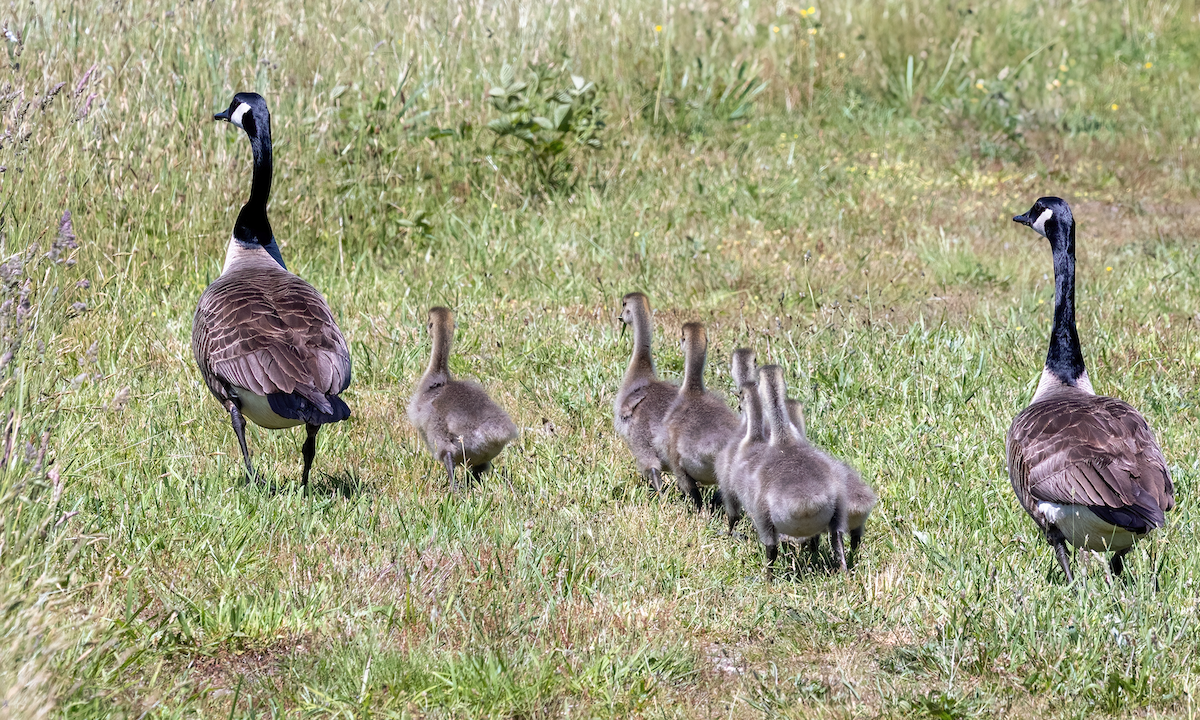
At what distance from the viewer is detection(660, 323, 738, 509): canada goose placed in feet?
19.9

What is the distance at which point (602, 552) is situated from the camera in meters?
5.56

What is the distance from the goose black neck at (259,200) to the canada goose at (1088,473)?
4496 mm

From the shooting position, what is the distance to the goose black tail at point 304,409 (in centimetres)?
575

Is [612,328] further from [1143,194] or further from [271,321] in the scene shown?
[1143,194]

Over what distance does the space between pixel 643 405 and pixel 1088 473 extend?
2410 millimetres

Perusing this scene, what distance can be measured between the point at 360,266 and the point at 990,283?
17.5 feet

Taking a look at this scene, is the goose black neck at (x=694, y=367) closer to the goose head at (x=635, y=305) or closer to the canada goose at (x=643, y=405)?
the canada goose at (x=643, y=405)

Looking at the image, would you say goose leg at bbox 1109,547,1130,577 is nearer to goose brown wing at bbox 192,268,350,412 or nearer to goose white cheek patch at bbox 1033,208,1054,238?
goose white cheek patch at bbox 1033,208,1054,238

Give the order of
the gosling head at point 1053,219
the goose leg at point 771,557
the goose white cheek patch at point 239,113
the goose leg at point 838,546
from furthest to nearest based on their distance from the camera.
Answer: the goose white cheek patch at point 239,113 → the gosling head at point 1053,219 → the goose leg at point 771,557 → the goose leg at point 838,546

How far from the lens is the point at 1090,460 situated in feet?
16.5

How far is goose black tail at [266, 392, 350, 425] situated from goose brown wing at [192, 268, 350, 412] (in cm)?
3

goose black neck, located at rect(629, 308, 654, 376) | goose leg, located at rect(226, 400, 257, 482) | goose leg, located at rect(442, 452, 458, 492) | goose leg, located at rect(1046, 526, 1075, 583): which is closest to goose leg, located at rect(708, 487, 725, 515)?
goose black neck, located at rect(629, 308, 654, 376)

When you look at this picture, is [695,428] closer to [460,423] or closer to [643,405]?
[643,405]

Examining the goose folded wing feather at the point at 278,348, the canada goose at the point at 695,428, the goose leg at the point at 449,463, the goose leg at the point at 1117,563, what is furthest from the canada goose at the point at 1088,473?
the goose folded wing feather at the point at 278,348
